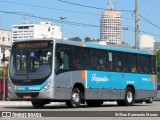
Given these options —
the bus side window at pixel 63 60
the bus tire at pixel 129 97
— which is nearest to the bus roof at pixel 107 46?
the bus side window at pixel 63 60

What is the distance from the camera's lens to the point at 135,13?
44500 millimetres

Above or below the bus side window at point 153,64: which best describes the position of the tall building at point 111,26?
above

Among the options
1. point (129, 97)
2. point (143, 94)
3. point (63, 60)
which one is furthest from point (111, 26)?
point (63, 60)

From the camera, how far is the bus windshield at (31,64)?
2406cm

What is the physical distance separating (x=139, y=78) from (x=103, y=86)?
13.7 ft

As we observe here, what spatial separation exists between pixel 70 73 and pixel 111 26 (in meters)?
66.6

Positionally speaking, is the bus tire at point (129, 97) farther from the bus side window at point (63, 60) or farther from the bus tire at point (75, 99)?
the bus side window at point (63, 60)

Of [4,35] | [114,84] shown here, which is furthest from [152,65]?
[4,35]

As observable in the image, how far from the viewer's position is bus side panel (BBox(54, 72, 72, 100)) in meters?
24.2

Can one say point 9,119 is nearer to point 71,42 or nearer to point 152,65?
point 71,42

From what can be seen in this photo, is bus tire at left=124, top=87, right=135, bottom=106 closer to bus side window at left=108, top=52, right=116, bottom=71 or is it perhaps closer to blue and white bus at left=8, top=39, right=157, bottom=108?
blue and white bus at left=8, top=39, right=157, bottom=108

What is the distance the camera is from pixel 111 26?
9106cm

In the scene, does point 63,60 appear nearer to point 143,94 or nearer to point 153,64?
point 143,94

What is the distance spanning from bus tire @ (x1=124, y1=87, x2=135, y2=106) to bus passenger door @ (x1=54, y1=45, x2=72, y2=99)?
6.04 m
